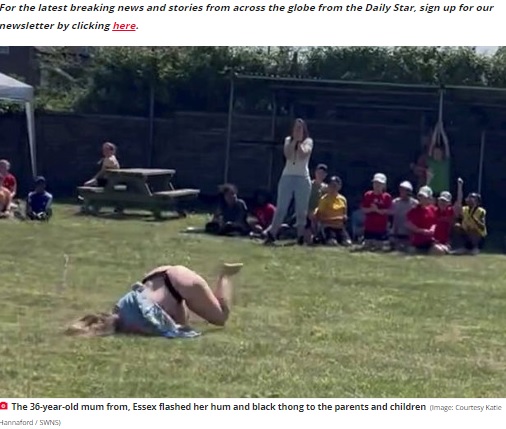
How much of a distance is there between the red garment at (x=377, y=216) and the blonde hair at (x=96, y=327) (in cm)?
741

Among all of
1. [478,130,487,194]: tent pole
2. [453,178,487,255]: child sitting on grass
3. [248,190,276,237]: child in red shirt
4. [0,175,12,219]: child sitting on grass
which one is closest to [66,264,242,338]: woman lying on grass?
[453,178,487,255]: child sitting on grass

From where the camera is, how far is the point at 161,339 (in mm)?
8703

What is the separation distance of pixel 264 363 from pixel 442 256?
24.2 feet

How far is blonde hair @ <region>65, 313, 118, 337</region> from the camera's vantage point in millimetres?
8867

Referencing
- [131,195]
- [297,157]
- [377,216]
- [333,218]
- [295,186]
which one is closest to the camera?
[297,157]

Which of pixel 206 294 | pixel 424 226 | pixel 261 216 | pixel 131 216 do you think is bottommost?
pixel 131 216

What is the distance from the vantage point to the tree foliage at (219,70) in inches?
790

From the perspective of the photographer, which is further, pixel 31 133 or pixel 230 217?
pixel 31 133

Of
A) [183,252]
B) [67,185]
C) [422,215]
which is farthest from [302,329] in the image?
[67,185]

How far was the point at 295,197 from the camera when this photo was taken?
1603 centimetres

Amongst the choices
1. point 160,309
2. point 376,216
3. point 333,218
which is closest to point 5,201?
point 333,218

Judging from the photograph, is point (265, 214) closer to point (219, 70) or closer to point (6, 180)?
point (6, 180)

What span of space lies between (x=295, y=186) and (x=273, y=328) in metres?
6.52
